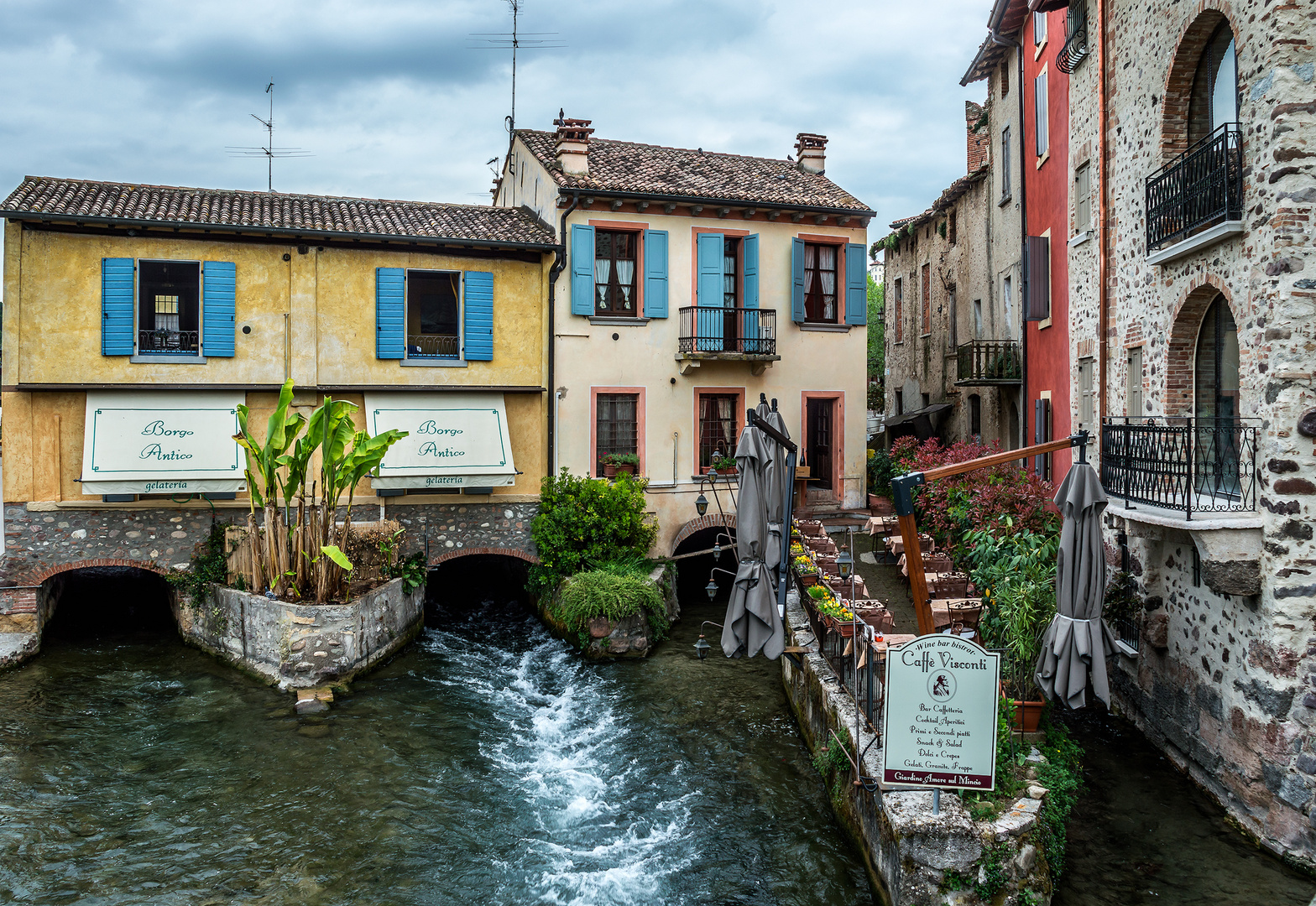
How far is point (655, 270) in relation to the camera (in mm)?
18766

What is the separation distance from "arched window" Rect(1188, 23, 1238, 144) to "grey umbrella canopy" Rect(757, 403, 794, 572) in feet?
18.9

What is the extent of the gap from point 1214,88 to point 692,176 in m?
11.2

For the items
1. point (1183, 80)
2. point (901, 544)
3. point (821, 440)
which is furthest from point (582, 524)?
point (1183, 80)

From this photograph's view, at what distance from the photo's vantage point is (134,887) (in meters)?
8.27

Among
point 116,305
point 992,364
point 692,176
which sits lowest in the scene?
point 992,364

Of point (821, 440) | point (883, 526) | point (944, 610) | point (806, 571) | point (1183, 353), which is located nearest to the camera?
point (1183, 353)

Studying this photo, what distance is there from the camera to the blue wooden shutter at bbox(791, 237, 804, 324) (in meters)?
19.6

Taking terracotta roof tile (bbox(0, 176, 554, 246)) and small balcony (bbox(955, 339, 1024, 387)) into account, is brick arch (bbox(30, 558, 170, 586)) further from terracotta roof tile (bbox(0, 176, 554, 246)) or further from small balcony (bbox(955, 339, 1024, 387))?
small balcony (bbox(955, 339, 1024, 387))

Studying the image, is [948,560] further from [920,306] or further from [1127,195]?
[920,306]

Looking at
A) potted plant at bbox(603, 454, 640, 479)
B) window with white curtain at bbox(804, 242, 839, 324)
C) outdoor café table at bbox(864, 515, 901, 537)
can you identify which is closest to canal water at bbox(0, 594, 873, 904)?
potted plant at bbox(603, 454, 640, 479)

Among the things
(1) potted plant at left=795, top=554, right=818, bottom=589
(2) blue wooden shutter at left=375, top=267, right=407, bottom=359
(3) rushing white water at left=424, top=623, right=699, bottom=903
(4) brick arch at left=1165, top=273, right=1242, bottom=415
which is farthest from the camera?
(2) blue wooden shutter at left=375, top=267, right=407, bottom=359

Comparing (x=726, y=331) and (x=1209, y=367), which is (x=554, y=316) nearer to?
(x=726, y=331)

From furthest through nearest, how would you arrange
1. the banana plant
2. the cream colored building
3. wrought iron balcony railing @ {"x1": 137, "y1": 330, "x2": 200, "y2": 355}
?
the cream colored building, wrought iron balcony railing @ {"x1": 137, "y1": 330, "x2": 200, "y2": 355}, the banana plant

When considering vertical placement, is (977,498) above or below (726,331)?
below
